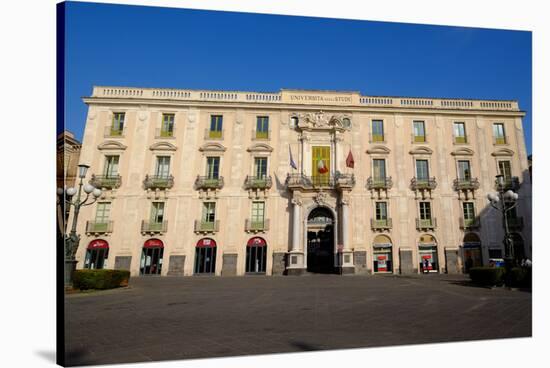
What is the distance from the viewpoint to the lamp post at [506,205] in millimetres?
7353

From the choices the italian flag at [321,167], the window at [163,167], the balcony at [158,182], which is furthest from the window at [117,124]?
the italian flag at [321,167]

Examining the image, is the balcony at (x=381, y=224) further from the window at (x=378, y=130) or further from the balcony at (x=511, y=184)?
the balcony at (x=511, y=184)

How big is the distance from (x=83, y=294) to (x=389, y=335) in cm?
497

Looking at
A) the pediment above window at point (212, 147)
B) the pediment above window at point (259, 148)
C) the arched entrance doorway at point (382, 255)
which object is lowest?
the arched entrance doorway at point (382, 255)

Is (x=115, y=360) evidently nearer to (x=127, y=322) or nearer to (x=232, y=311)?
(x=127, y=322)

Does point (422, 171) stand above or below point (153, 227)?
above

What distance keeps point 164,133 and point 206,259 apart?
3.31 meters

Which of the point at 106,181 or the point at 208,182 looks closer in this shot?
the point at 106,181

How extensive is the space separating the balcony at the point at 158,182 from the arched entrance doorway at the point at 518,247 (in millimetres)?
7548

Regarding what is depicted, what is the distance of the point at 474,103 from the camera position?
7812 mm

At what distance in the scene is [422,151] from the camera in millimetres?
8734

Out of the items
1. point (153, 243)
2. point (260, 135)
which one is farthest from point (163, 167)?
point (260, 135)

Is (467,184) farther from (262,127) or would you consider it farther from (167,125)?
(167,125)

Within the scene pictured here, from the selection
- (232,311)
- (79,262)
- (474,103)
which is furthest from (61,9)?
(474,103)
